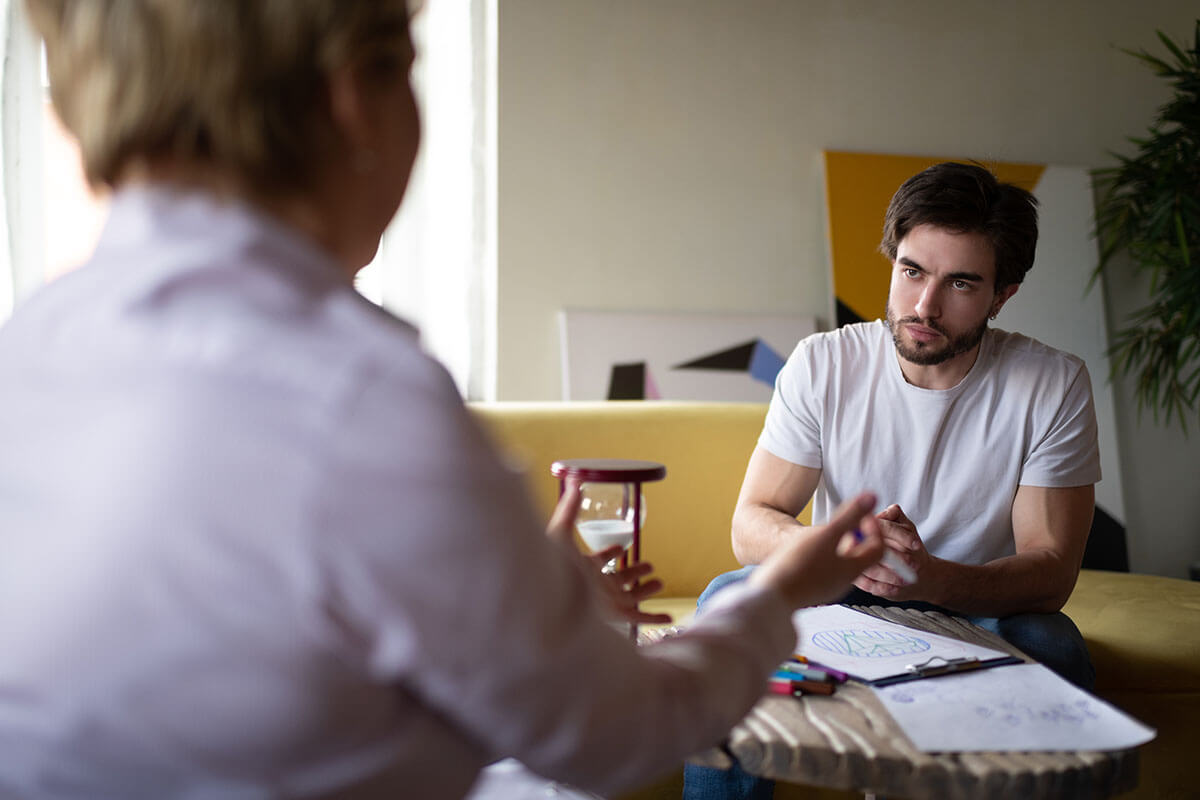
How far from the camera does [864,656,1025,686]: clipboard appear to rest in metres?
1.21

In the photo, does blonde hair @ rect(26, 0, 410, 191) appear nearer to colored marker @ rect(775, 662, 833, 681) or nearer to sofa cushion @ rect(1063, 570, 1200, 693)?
colored marker @ rect(775, 662, 833, 681)

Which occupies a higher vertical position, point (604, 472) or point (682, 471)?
point (604, 472)

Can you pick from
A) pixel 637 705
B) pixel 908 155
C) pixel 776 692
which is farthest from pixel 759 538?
pixel 908 155

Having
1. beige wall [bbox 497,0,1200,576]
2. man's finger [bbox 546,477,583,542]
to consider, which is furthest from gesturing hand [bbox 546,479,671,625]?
beige wall [bbox 497,0,1200,576]

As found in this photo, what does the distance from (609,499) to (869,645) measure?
18.2 inches

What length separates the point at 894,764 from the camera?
982 mm

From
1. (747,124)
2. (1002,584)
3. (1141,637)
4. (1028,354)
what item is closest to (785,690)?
(1002,584)

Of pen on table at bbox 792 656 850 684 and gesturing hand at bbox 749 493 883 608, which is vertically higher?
gesturing hand at bbox 749 493 883 608

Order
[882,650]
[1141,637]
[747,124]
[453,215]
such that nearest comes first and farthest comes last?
[882,650] → [1141,637] → [453,215] → [747,124]

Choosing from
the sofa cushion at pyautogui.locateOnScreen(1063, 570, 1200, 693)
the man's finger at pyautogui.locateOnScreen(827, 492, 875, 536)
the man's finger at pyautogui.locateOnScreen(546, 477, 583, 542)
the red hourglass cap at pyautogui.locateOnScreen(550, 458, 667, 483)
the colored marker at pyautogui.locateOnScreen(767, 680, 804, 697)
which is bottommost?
the sofa cushion at pyautogui.locateOnScreen(1063, 570, 1200, 693)

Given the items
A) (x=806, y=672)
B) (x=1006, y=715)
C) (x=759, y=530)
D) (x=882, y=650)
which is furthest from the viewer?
(x=759, y=530)

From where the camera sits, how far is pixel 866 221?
3.85 m

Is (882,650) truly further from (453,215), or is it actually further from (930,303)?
(453,215)

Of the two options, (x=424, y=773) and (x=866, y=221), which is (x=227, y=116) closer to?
(x=424, y=773)
